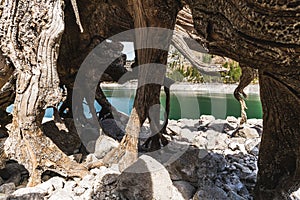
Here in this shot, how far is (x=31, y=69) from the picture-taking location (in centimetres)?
146

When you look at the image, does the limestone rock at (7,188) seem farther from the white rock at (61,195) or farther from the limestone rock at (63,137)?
the limestone rock at (63,137)

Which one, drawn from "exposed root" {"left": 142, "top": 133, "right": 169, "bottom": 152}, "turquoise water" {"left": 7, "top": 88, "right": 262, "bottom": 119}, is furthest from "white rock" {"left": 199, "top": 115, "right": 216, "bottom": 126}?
"exposed root" {"left": 142, "top": 133, "right": 169, "bottom": 152}

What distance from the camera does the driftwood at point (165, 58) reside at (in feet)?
2.63

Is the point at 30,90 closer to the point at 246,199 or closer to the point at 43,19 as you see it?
the point at 43,19

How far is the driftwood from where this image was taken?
801 millimetres

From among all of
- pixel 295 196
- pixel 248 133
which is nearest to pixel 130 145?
pixel 295 196

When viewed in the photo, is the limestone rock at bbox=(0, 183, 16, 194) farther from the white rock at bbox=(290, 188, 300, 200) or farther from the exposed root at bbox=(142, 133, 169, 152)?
the white rock at bbox=(290, 188, 300, 200)

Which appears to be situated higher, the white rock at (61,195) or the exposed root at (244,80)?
the exposed root at (244,80)

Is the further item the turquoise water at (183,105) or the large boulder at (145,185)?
the turquoise water at (183,105)

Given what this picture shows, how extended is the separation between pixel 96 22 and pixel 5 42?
31.3 inches

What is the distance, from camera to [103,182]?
1477 millimetres

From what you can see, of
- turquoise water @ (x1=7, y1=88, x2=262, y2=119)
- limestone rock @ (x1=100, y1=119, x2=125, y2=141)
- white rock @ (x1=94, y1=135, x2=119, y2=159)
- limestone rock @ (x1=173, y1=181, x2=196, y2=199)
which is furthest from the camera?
turquoise water @ (x1=7, y1=88, x2=262, y2=119)

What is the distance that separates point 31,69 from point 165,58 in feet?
2.37

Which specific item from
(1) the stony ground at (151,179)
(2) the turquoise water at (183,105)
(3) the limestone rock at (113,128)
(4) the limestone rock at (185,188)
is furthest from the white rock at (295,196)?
(2) the turquoise water at (183,105)
